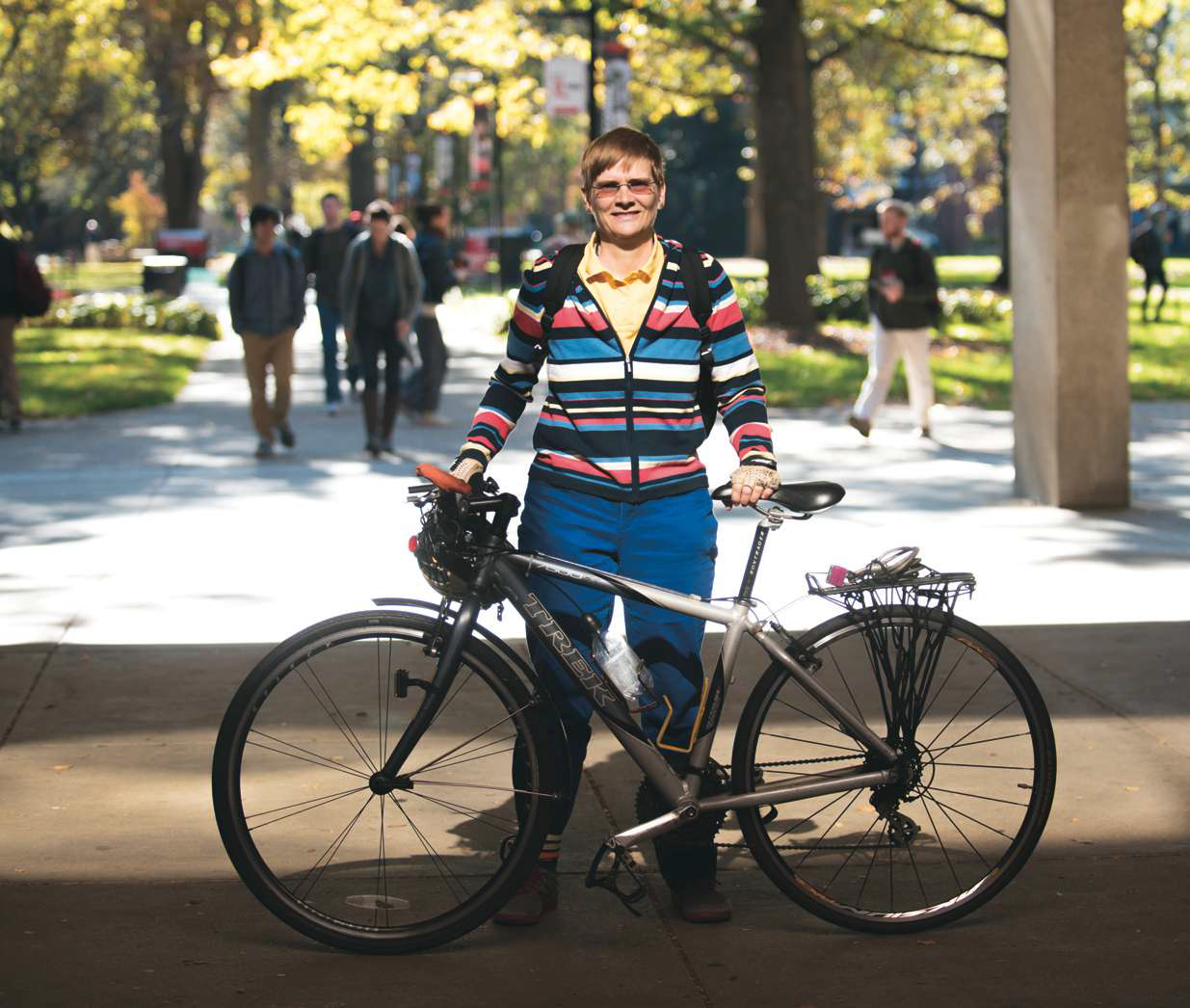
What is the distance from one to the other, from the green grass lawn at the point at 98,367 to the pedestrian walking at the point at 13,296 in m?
1.37

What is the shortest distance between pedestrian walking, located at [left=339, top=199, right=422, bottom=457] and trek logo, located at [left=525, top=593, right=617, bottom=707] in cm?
979

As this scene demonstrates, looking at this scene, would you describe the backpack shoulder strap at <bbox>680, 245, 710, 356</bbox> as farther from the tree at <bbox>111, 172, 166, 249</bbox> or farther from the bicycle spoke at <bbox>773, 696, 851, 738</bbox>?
the tree at <bbox>111, 172, 166, 249</bbox>

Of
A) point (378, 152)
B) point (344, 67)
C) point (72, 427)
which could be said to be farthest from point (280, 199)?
point (72, 427)

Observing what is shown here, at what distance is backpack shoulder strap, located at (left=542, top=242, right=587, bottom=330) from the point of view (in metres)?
4.68

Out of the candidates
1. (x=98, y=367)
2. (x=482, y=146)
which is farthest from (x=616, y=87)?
(x=482, y=146)

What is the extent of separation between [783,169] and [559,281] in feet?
70.8

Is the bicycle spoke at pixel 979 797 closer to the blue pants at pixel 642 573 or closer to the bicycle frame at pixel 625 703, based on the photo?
the bicycle frame at pixel 625 703

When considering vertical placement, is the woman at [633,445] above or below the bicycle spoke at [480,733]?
above

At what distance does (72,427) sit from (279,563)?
736 cm

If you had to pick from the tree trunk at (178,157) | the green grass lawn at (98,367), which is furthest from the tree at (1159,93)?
the green grass lawn at (98,367)

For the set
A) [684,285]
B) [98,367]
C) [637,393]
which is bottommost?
[98,367]

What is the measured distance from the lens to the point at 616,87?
810 inches

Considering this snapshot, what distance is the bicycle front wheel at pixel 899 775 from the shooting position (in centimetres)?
456

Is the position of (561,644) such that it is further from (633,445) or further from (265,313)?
(265,313)
